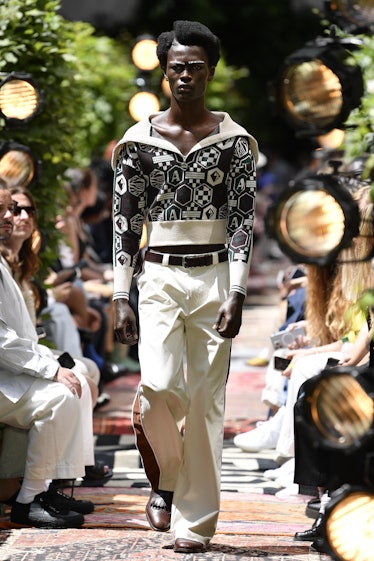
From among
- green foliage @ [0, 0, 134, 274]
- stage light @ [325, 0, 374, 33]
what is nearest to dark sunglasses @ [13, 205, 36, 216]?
green foliage @ [0, 0, 134, 274]

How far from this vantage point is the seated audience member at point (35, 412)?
251 inches

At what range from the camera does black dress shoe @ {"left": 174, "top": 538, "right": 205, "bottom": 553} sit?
18.7 ft

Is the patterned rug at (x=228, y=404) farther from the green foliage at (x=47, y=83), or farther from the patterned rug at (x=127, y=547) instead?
the patterned rug at (x=127, y=547)

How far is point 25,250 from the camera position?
23.9 feet

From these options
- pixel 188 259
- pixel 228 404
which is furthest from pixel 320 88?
pixel 228 404

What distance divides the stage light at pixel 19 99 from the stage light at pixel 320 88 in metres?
3.03

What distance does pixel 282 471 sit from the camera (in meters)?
7.80

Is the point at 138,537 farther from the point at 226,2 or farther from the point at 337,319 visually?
the point at 226,2

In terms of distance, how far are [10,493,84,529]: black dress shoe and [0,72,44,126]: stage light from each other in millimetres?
2371

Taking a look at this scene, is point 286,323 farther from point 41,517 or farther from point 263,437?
point 41,517

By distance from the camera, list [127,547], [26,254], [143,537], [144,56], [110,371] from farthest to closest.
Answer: [144,56]
[110,371]
[26,254]
[143,537]
[127,547]

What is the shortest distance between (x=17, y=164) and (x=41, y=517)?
2334 millimetres

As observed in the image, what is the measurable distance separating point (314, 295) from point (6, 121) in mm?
2039

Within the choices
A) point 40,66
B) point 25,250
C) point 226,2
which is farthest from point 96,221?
point 226,2
